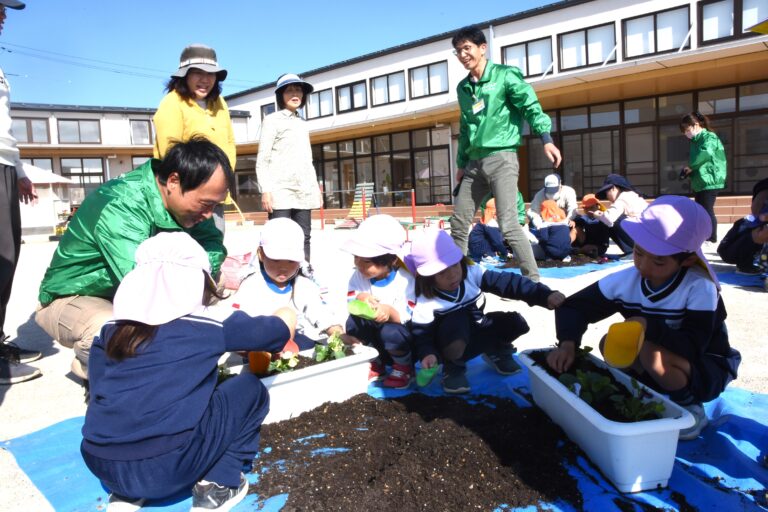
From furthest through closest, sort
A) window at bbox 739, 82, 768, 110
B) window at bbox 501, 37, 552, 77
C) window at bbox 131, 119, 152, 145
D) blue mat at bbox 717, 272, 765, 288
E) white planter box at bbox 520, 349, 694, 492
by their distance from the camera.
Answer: window at bbox 131, 119, 152, 145 < window at bbox 501, 37, 552, 77 < window at bbox 739, 82, 768, 110 < blue mat at bbox 717, 272, 765, 288 < white planter box at bbox 520, 349, 694, 492

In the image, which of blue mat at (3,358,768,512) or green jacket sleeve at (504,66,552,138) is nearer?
blue mat at (3,358,768,512)

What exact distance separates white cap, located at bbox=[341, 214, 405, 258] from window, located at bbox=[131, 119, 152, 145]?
26065 mm

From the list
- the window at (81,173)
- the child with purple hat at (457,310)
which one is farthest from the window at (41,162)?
the child with purple hat at (457,310)

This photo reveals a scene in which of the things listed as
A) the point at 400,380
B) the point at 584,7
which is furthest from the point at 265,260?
the point at 584,7

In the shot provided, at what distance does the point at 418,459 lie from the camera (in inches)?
71.9

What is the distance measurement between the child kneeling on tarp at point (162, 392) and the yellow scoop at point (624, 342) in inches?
48.9

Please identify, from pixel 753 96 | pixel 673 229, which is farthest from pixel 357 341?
pixel 753 96

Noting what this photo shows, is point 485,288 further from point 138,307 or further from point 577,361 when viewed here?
point 138,307

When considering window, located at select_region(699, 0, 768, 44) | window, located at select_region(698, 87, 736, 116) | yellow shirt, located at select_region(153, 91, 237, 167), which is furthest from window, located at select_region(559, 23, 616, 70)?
yellow shirt, located at select_region(153, 91, 237, 167)

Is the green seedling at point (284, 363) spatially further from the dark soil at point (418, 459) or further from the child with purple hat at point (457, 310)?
the child with purple hat at point (457, 310)

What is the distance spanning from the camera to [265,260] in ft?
9.30

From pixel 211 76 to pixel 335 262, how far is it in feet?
14.3

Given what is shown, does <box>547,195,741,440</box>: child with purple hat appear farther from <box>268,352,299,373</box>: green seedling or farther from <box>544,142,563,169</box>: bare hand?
<box>544,142,563,169</box>: bare hand

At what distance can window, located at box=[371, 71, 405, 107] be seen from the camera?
19.3m
